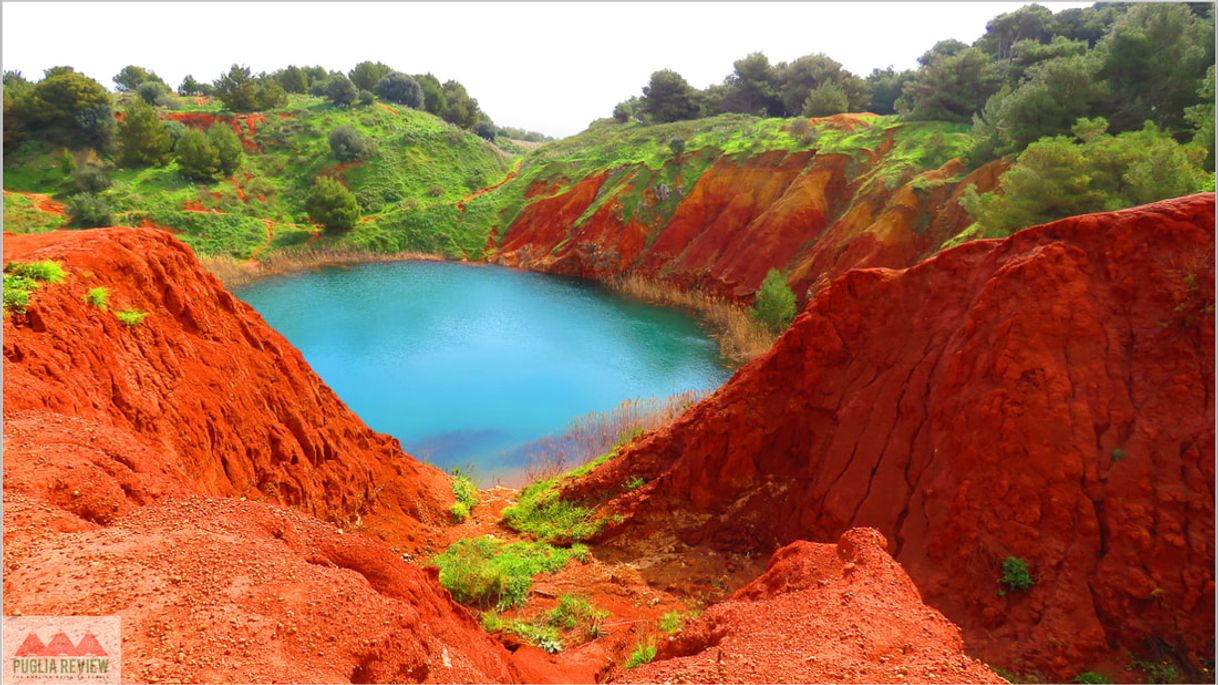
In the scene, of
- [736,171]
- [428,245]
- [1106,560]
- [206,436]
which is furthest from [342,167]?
[1106,560]

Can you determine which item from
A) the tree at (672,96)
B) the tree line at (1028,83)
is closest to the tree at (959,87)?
the tree line at (1028,83)

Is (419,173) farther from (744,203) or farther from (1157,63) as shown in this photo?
(1157,63)

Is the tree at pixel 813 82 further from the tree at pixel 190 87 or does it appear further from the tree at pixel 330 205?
the tree at pixel 190 87

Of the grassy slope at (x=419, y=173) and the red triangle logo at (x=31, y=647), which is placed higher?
the grassy slope at (x=419, y=173)

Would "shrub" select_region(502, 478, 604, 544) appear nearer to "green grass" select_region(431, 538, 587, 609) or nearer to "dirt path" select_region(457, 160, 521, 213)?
"green grass" select_region(431, 538, 587, 609)

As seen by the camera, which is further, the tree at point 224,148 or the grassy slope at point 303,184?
the tree at point 224,148

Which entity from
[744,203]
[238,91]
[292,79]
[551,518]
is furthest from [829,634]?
[292,79]
